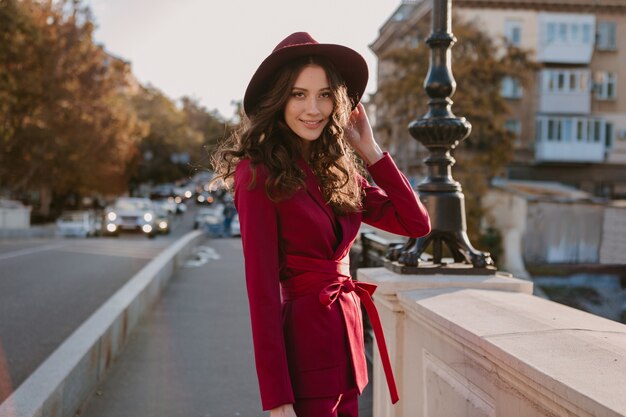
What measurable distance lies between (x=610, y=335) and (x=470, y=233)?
84.0 ft

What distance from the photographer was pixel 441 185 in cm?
371

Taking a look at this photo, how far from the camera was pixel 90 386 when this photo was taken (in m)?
5.34

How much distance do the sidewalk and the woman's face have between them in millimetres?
3127

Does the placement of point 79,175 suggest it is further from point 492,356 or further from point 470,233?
point 492,356

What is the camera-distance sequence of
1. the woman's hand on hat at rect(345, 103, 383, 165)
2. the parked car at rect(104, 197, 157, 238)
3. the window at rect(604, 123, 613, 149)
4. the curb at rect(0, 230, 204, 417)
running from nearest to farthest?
1. the woman's hand on hat at rect(345, 103, 383, 165)
2. the curb at rect(0, 230, 204, 417)
3. the parked car at rect(104, 197, 157, 238)
4. the window at rect(604, 123, 613, 149)

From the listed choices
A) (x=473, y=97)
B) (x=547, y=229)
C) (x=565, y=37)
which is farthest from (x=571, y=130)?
(x=473, y=97)

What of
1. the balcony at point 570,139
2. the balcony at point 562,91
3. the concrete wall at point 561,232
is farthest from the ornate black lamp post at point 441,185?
the balcony at point 562,91

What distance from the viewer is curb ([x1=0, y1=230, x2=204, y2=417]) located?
13.1ft

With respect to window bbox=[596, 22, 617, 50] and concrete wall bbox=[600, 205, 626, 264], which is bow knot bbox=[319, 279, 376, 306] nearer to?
concrete wall bbox=[600, 205, 626, 264]

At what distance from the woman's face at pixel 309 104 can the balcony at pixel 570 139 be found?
38.5 meters

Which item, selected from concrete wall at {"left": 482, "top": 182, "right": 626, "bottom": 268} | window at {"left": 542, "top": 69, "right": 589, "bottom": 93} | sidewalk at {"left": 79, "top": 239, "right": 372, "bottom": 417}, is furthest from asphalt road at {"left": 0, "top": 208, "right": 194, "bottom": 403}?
window at {"left": 542, "top": 69, "right": 589, "bottom": 93}

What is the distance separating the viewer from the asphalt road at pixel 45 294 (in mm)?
6789

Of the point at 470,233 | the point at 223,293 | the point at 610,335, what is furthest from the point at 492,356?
the point at 470,233

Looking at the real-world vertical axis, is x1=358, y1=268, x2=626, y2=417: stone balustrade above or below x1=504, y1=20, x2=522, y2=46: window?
below
